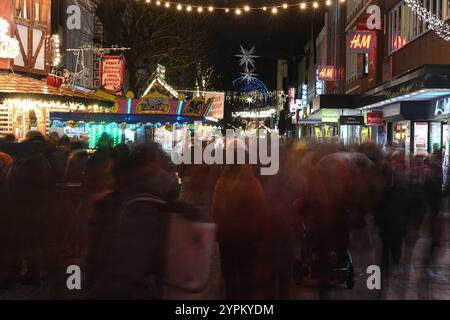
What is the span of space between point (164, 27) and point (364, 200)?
1246 inches

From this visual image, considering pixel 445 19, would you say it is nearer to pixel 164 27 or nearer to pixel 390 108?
pixel 390 108

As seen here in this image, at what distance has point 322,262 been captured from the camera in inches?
337

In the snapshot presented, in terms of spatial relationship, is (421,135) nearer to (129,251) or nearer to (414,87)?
(414,87)

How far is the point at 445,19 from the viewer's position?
70.7 feet

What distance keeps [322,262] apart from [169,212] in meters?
4.45

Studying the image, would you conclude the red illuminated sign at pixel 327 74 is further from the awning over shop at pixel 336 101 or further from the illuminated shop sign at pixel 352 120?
the illuminated shop sign at pixel 352 120

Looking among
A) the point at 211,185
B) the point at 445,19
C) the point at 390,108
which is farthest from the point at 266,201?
the point at 390,108

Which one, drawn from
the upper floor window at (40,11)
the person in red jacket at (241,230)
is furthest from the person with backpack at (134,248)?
the upper floor window at (40,11)

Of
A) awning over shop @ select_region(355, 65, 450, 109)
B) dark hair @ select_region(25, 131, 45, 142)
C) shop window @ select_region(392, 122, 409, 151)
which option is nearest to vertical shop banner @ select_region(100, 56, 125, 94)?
awning over shop @ select_region(355, 65, 450, 109)

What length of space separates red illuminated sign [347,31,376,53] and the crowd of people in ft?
63.5

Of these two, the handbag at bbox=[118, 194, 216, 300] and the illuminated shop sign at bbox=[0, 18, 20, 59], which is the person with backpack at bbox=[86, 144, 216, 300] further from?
the illuminated shop sign at bbox=[0, 18, 20, 59]

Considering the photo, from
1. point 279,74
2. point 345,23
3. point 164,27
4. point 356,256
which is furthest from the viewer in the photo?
point 279,74

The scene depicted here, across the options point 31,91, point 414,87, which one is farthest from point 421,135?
point 31,91
